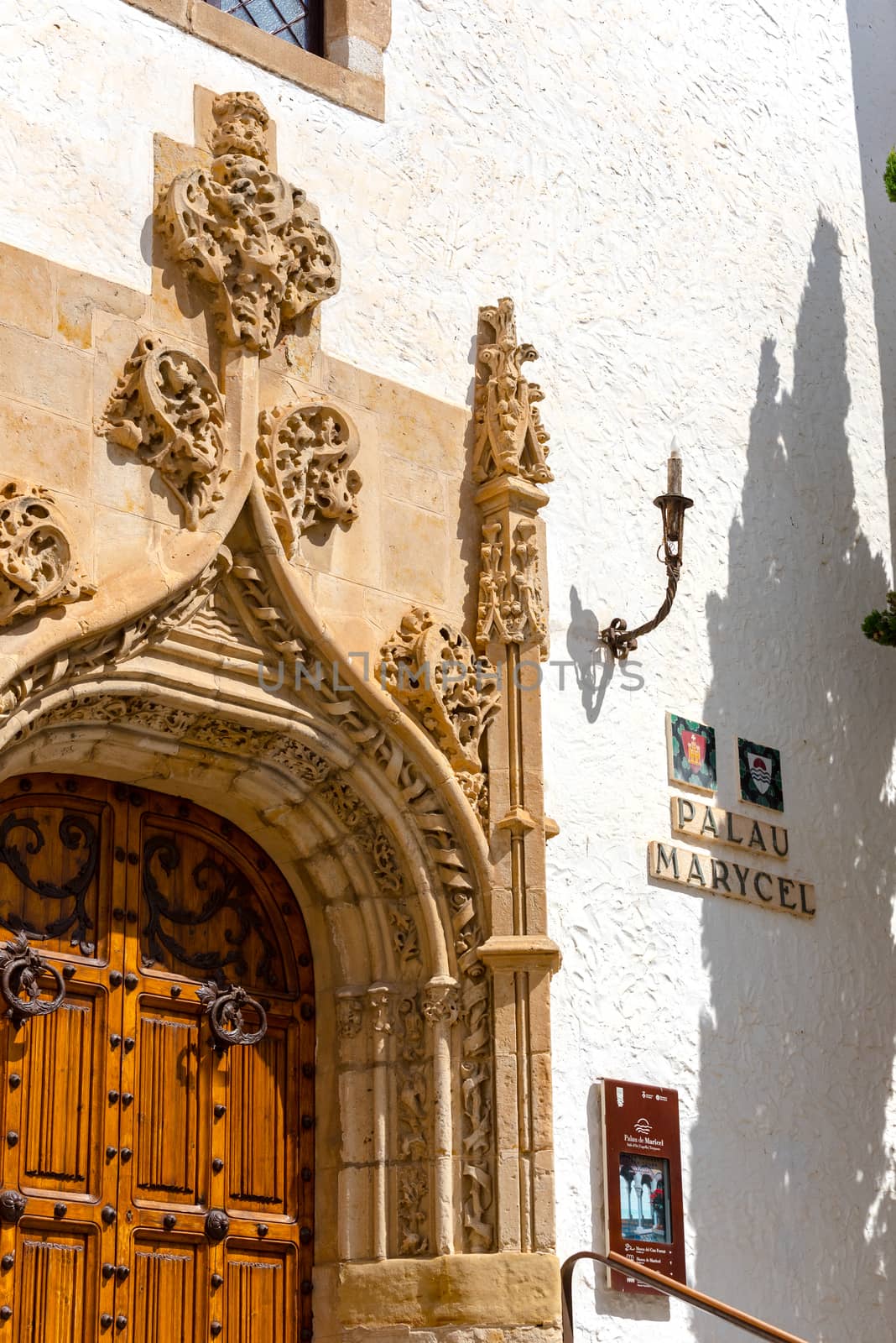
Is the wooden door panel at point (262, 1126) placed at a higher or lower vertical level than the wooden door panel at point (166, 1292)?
higher

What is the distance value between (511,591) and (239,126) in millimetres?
1792

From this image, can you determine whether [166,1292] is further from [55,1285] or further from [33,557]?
[33,557]

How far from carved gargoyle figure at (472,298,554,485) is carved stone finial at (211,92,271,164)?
1123 mm

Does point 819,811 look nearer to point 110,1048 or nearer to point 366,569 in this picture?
point 366,569

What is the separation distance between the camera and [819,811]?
8.36 metres

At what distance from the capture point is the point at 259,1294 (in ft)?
21.0

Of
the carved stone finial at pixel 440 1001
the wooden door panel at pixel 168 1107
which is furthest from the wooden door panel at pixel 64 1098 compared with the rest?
the carved stone finial at pixel 440 1001

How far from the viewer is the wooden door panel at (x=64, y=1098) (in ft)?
19.5

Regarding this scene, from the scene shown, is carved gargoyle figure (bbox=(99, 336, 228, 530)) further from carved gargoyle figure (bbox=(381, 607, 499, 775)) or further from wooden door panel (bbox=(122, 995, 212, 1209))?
wooden door panel (bbox=(122, 995, 212, 1209))

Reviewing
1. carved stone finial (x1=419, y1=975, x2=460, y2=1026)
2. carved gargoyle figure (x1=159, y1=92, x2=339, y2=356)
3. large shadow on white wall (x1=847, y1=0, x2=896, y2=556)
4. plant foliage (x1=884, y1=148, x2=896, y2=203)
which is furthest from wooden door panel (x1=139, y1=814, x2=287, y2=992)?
plant foliage (x1=884, y1=148, x2=896, y2=203)

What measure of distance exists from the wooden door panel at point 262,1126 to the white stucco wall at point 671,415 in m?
0.95

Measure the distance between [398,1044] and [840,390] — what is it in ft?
13.2

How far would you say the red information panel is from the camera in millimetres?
6914

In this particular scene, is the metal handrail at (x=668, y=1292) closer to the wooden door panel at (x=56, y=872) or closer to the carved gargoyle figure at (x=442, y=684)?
the carved gargoyle figure at (x=442, y=684)
